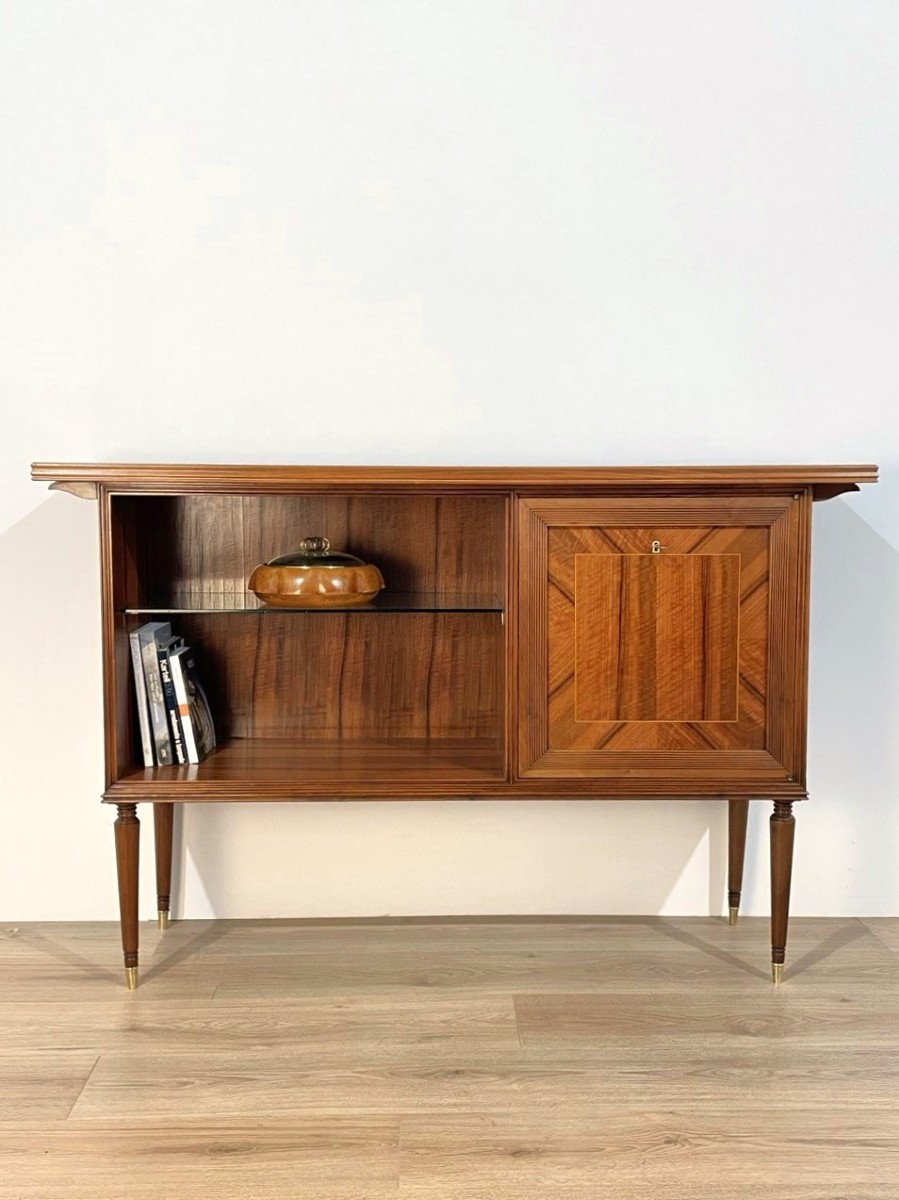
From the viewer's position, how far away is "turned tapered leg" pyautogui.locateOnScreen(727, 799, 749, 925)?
2449 millimetres

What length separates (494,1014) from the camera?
6.69 ft

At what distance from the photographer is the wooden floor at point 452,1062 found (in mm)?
1564

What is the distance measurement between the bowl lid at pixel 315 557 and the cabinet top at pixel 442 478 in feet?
0.53

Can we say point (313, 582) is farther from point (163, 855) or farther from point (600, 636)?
point (163, 855)

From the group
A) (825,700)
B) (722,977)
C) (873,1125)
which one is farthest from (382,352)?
(873,1125)

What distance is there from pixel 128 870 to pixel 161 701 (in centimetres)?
33

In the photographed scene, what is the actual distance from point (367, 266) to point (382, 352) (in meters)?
0.19

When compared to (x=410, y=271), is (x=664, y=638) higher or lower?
lower

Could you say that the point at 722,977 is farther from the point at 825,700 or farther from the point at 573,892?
the point at 825,700

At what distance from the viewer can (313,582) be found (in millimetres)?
2129

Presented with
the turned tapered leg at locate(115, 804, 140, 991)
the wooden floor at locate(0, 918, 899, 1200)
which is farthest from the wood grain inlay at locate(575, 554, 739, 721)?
the turned tapered leg at locate(115, 804, 140, 991)

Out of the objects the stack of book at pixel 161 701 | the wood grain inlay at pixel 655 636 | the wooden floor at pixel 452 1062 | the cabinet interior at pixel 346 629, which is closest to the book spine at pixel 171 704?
the stack of book at pixel 161 701

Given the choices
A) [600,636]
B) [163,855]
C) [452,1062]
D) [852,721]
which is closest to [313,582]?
[600,636]

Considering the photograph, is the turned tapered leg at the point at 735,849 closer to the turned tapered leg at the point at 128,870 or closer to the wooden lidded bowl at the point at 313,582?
the wooden lidded bowl at the point at 313,582
